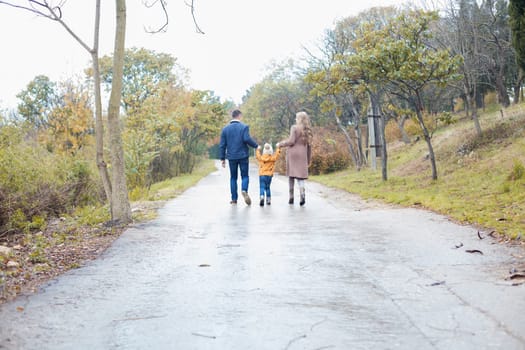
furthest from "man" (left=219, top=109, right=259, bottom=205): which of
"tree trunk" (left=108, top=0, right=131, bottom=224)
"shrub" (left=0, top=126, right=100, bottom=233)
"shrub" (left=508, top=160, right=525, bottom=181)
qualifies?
"shrub" (left=508, top=160, right=525, bottom=181)

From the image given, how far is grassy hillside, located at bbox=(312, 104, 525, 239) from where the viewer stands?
30.5 feet

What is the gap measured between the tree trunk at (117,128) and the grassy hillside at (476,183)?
17.2 ft

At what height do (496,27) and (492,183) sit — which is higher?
(496,27)

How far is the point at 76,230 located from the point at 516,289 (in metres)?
7.03

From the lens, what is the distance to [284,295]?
498cm

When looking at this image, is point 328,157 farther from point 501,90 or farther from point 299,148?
point 299,148

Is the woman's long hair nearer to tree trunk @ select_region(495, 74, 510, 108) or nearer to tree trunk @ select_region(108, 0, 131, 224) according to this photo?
tree trunk @ select_region(108, 0, 131, 224)

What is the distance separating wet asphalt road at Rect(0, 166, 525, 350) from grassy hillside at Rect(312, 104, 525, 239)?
0.99 meters

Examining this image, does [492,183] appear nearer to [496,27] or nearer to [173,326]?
[173,326]

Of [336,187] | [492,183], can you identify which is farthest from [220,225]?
[336,187]

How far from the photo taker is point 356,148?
103ft

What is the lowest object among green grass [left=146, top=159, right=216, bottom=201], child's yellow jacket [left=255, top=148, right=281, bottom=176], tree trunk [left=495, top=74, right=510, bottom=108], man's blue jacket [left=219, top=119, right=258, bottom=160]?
green grass [left=146, top=159, right=216, bottom=201]

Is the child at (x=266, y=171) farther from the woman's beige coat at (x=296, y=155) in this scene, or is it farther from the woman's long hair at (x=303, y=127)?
the woman's long hair at (x=303, y=127)

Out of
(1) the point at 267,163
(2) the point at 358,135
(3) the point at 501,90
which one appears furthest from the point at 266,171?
(3) the point at 501,90
